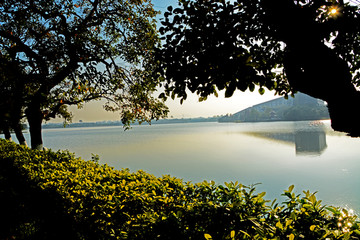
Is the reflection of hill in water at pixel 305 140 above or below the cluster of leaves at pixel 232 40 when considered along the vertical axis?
below

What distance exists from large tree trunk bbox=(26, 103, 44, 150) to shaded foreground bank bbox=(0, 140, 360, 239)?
5.76m

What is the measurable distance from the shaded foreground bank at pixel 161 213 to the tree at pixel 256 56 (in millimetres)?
1332

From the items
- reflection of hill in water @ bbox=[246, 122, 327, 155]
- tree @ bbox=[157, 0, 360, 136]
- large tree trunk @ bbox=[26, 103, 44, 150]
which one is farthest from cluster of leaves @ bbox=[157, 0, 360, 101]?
reflection of hill in water @ bbox=[246, 122, 327, 155]

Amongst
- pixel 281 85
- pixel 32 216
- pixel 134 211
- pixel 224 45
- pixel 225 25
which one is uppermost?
pixel 225 25

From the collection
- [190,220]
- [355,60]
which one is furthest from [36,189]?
[355,60]

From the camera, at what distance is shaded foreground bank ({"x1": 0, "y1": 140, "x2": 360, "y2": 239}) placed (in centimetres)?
253

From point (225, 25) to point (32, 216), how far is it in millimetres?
7202

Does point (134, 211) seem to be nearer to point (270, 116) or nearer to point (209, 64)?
point (209, 64)

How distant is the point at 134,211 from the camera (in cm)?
342

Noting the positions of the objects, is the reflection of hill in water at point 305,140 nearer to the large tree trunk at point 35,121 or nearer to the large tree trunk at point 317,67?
the large tree trunk at point 317,67

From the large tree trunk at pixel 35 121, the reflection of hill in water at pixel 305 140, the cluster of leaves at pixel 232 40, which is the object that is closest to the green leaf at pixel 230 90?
the cluster of leaves at pixel 232 40

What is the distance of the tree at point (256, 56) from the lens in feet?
8.57

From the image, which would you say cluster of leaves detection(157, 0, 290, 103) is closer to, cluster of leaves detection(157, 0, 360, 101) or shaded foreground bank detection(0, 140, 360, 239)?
cluster of leaves detection(157, 0, 360, 101)

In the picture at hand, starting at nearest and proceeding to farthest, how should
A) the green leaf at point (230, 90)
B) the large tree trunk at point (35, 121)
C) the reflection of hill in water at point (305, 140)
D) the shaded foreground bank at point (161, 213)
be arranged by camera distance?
the shaded foreground bank at point (161, 213) → the green leaf at point (230, 90) → the large tree trunk at point (35, 121) → the reflection of hill in water at point (305, 140)
